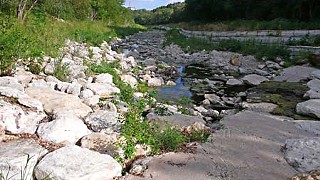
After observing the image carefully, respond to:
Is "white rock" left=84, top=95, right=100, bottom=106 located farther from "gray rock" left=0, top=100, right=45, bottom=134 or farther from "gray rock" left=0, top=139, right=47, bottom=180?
"gray rock" left=0, top=139, right=47, bottom=180

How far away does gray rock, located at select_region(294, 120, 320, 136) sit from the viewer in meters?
5.19

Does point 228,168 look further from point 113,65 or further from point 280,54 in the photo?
point 280,54

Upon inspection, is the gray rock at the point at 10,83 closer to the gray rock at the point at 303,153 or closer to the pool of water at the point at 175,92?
the pool of water at the point at 175,92

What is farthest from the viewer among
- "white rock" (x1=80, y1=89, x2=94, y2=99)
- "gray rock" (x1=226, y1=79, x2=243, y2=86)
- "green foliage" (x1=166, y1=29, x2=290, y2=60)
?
"green foliage" (x1=166, y1=29, x2=290, y2=60)

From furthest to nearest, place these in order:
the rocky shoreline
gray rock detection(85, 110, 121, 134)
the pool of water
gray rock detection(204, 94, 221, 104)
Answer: the pool of water
gray rock detection(204, 94, 221, 104)
gray rock detection(85, 110, 121, 134)
the rocky shoreline

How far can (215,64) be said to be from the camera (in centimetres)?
1395

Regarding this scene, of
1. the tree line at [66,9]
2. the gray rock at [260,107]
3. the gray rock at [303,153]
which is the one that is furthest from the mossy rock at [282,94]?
the tree line at [66,9]

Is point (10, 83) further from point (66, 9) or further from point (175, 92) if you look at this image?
point (66, 9)

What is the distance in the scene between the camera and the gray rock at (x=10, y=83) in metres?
5.27

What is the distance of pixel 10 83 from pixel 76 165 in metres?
2.74

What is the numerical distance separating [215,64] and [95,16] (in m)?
20.6

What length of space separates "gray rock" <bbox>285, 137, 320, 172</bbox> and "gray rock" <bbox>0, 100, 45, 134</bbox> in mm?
3329

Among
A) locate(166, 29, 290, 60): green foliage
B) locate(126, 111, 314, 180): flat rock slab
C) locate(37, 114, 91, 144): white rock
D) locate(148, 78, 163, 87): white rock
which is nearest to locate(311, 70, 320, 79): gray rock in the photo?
locate(166, 29, 290, 60): green foliage

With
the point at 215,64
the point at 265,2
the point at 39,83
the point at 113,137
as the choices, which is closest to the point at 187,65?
the point at 215,64
